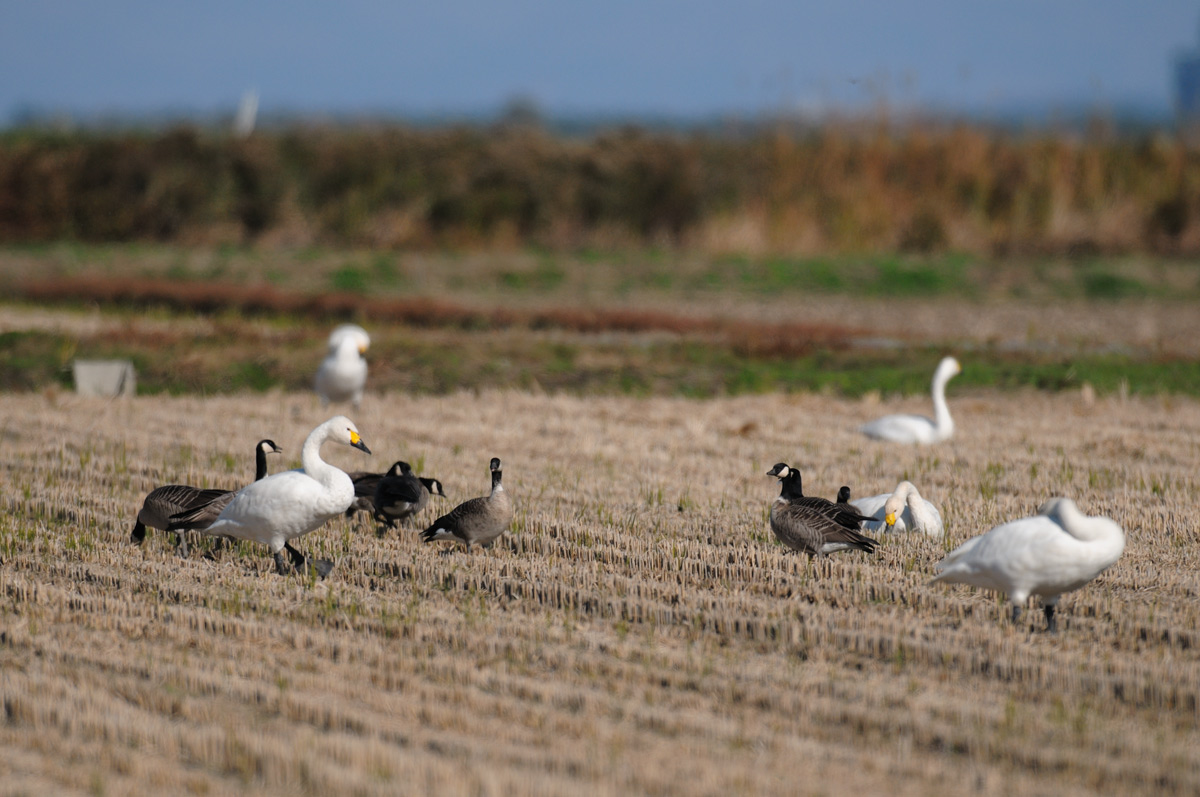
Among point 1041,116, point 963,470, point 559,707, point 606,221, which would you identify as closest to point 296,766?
point 559,707

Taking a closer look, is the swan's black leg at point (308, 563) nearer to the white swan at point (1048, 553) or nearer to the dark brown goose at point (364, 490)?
the dark brown goose at point (364, 490)

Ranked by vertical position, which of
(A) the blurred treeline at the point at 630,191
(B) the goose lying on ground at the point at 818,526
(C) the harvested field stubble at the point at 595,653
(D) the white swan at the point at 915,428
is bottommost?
(C) the harvested field stubble at the point at 595,653

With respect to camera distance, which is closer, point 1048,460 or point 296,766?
point 296,766

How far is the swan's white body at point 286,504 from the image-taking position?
7.04 m

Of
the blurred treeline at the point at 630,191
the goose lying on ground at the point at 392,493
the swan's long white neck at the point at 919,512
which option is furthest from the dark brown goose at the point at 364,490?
the blurred treeline at the point at 630,191

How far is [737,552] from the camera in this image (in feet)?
25.4

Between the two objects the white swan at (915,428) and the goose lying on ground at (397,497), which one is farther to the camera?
the white swan at (915,428)

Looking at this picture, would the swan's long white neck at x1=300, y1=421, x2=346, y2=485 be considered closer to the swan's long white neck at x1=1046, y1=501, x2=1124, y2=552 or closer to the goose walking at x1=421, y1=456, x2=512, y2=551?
the goose walking at x1=421, y1=456, x2=512, y2=551

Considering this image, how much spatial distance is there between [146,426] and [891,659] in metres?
8.78

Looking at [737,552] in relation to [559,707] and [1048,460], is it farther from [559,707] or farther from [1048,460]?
[1048,460]

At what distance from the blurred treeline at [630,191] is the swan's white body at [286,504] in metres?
23.1

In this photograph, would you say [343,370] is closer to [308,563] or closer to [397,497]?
[397,497]

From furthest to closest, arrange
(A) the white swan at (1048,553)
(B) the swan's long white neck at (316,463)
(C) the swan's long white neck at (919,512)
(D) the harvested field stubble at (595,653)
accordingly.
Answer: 1. (C) the swan's long white neck at (919,512)
2. (B) the swan's long white neck at (316,463)
3. (A) the white swan at (1048,553)
4. (D) the harvested field stubble at (595,653)

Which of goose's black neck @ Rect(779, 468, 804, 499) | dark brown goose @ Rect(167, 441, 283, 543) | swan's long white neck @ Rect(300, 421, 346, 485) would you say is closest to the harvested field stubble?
dark brown goose @ Rect(167, 441, 283, 543)
